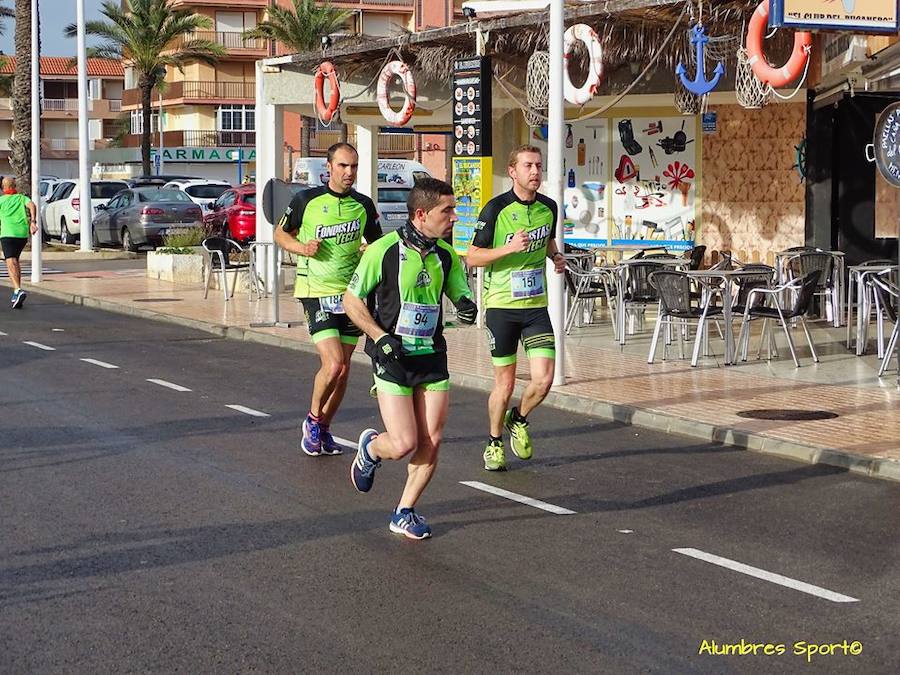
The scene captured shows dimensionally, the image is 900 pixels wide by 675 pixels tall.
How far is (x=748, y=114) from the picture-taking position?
798 inches

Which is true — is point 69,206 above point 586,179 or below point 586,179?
below

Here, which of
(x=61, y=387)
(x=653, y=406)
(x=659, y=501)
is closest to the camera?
(x=659, y=501)

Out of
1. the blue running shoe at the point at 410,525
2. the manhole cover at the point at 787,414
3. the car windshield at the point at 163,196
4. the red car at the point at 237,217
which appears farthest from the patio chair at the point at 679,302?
the car windshield at the point at 163,196

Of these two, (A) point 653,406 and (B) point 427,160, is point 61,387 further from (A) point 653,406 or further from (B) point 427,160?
(B) point 427,160

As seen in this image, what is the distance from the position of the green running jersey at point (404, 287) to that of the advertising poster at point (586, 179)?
1423cm

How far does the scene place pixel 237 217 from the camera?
112 ft

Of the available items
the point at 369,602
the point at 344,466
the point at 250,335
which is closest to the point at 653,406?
the point at 344,466

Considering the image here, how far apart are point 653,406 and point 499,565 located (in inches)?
208


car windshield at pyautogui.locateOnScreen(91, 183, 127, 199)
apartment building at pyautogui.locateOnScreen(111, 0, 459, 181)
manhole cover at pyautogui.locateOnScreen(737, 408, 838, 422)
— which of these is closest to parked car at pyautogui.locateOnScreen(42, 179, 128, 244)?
car windshield at pyautogui.locateOnScreen(91, 183, 127, 199)

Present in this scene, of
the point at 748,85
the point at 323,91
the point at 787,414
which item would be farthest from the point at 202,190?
the point at 787,414

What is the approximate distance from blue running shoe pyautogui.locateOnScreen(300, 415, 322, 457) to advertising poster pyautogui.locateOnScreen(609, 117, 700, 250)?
1183 centimetres

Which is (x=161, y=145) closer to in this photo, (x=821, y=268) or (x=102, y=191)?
(x=102, y=191)

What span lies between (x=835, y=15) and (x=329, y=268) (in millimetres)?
5506

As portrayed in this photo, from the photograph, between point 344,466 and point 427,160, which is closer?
point 344,466
